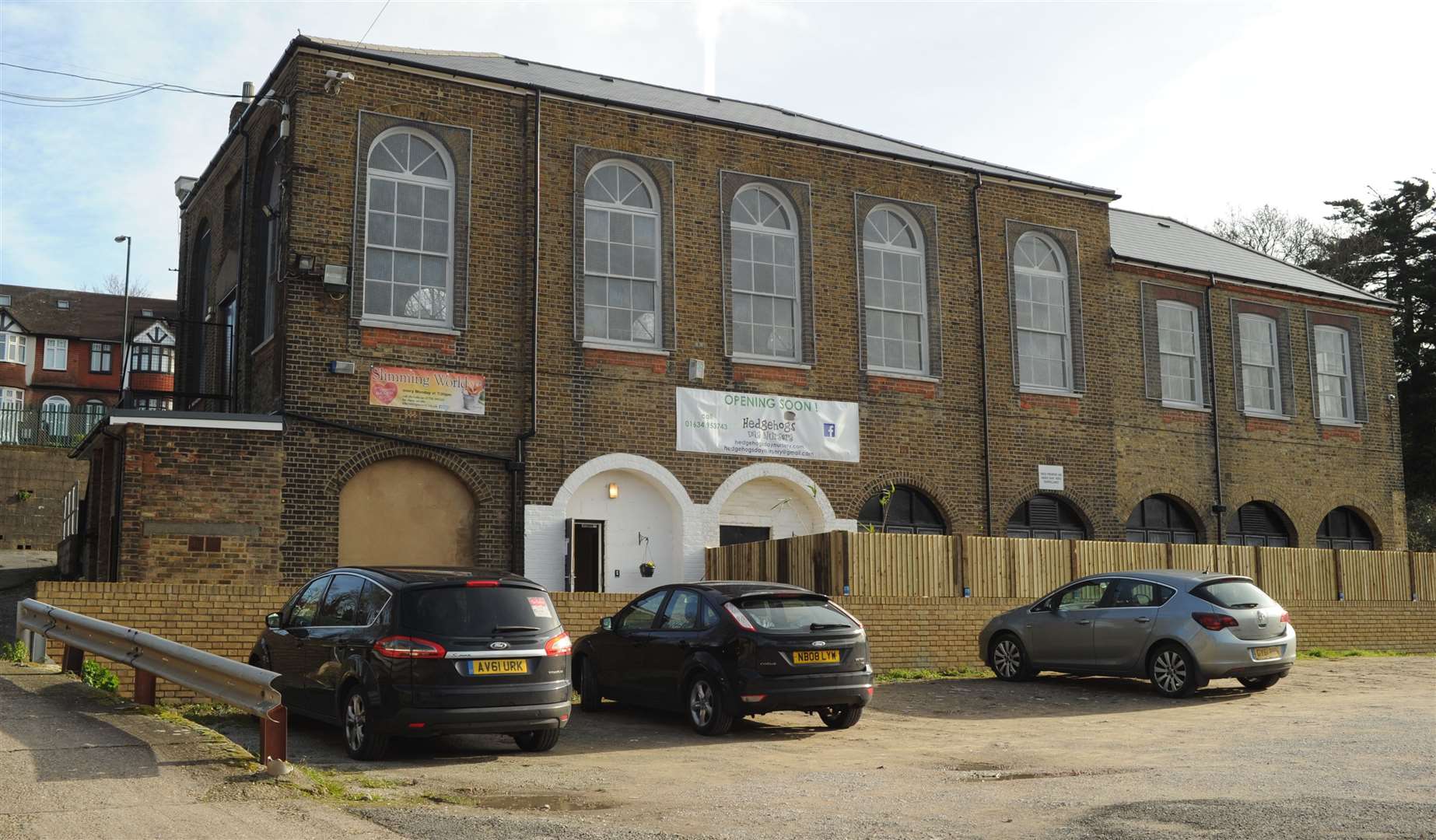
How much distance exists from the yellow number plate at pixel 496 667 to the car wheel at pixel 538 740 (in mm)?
672

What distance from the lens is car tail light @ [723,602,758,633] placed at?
12.3 metres

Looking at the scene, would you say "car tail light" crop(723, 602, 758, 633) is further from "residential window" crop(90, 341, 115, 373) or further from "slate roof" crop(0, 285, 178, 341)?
"residential window" crop(90, 341, 115, 373)

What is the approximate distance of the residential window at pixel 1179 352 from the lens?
26.7 meters

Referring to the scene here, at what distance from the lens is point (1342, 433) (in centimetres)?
2891

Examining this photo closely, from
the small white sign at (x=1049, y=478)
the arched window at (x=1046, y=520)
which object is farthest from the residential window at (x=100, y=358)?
the small white sign at (x=1049, y=478)

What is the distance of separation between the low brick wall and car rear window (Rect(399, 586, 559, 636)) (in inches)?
168

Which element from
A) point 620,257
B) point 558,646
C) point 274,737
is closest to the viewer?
point 274,737

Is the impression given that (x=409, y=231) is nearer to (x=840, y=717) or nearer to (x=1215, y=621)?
(x=840, y=717)

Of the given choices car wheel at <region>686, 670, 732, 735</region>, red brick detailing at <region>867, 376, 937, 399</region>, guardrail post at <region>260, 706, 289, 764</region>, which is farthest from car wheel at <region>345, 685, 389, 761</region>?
red brick detailing at <region>867, 376, 937, 399</region>

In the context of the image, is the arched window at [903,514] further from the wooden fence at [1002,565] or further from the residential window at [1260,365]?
the residential window at [1260,365]

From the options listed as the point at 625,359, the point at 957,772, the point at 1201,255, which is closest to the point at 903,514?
the point at 625,359

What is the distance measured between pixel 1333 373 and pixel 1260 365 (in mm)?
2409

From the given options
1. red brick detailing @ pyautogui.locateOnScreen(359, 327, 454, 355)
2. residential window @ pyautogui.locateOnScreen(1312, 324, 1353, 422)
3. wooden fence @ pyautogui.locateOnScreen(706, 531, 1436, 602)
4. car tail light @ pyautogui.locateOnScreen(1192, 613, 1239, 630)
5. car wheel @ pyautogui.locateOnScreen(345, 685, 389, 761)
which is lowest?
car wheel @ pyautogui.locateOnScreen(345, 685, 389, 761)

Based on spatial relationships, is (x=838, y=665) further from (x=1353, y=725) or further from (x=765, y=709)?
(x=1353, y=725)
